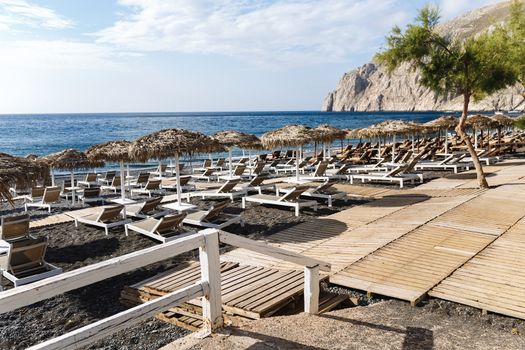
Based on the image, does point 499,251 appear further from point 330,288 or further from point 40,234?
point 40,234

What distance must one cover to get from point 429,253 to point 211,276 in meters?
4.02

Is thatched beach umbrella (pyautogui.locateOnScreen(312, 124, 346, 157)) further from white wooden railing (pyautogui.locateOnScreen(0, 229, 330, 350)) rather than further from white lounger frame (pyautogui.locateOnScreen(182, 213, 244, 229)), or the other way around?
white wooden railing (pyautogui.locateOnScreen(0, 229, 330, 350))

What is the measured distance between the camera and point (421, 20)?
11930 mm

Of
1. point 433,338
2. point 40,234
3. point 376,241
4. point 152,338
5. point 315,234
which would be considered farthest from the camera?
point 40,234

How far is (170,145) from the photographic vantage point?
33.1ft

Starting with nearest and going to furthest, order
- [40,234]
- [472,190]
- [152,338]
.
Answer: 1. [152,338]
2. [40,234]
3. [472,190]

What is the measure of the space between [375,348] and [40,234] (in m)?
8.14

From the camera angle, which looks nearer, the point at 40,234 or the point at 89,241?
the point at 89,241

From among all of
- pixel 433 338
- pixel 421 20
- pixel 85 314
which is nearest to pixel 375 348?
pixel 433 338

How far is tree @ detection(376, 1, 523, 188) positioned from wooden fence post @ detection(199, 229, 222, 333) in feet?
34.0

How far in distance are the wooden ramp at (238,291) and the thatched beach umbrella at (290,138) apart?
7901mm

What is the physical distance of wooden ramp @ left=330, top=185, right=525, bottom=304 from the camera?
510 cm

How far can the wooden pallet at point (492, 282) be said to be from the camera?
447 centimetres

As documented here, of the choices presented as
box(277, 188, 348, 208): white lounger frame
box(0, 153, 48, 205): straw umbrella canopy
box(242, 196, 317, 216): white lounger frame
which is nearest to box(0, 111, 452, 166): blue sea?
box(277, 188, 348, 208): white lounger frame
